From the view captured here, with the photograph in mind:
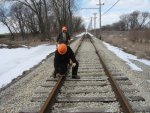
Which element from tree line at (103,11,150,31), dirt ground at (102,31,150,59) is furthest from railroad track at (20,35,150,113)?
tree line at (103,11,150,31)

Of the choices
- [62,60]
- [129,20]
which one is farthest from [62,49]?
[129,20]

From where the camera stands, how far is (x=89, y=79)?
10.5 metres

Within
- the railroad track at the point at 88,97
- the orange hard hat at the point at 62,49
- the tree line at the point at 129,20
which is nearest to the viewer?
the railroad track at the point at 88,97

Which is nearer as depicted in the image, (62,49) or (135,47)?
(62,49)

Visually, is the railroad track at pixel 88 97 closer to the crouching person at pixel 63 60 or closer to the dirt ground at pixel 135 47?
the crouching person at pixel 63 60

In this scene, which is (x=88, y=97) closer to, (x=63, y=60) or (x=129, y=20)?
(x=63, y=60)

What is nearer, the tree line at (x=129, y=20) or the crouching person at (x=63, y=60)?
the crouching person at (x=63, y=60)

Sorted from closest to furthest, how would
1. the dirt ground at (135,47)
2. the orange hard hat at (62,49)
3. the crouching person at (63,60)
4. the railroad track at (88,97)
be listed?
the railroad track at (88,97), the orange hard hat at (62,49), the crouching person at (63,60), the dirt ground at (135,47)

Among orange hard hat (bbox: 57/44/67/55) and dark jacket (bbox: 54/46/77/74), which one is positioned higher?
orange hard hat (bbox: 57/44/67/55)

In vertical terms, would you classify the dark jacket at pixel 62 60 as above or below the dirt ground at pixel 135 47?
above

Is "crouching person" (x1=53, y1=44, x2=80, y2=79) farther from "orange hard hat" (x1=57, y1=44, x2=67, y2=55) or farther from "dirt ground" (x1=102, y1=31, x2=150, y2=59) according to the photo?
"dirt ground" (x1=102, y1=31, x2=150, y2=59)

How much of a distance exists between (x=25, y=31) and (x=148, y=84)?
8920 cm

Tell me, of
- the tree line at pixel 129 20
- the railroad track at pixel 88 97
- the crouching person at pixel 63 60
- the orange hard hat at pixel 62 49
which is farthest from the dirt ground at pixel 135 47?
the tree line at pixel 129 20

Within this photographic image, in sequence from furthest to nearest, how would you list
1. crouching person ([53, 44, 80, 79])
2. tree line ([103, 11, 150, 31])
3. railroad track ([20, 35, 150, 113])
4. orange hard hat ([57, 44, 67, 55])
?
tree line ([103, 11, 150, 31]) → crouching person ([53, 44, 80, 79]) → orange hard hat ([57, 44, 67, 55]) → railroad track ([20, 35, 150, 113])
